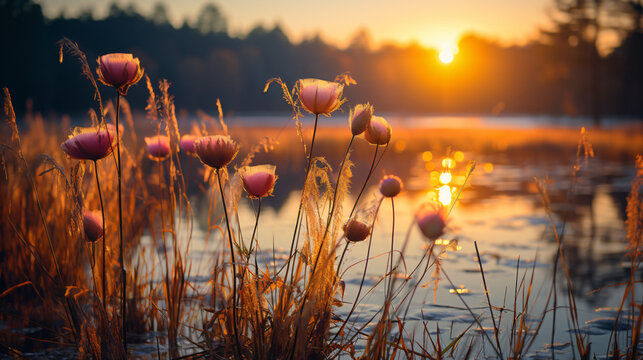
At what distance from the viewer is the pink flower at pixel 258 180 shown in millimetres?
1510

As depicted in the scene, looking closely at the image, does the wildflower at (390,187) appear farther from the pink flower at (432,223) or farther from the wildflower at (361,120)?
the pink flower at (432,223)

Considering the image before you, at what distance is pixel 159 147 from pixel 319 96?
101 cm

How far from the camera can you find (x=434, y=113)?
174 ft

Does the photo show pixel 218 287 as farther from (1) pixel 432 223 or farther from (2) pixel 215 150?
(1) pixel 432 223

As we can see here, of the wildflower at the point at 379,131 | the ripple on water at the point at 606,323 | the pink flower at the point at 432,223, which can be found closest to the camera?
the pink flower at the point at 432,223

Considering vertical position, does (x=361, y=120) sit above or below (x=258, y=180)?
above

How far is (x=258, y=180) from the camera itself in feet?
4.96

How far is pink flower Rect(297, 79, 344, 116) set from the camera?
4.85 ft

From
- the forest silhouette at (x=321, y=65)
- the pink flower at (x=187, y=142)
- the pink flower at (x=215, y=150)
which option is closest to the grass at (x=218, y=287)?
the pink flower at (x=187, y=142)

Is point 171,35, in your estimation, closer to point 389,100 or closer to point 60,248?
point 389,100

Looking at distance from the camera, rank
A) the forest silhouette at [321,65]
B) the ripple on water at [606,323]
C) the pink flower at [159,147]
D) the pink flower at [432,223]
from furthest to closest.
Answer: the forest silhouette at [321,65]
the ripple on water at [606,323]
the pink flower at [159,147]
the pink flower at [432,223]

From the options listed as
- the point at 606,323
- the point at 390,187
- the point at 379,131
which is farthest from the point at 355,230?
the point at 606,323

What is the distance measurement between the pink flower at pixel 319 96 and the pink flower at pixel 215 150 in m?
0.24

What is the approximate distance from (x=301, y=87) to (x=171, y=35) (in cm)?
5342
